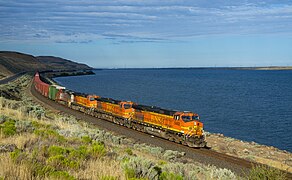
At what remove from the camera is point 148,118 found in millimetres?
29625

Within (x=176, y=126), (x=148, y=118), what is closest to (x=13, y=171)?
(x=176, y=126)

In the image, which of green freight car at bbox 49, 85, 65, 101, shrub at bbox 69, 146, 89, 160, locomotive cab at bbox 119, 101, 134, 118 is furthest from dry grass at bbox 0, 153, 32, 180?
green freight car at bbox 49, 85, 65, 101

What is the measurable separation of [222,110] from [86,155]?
5620 centimetres

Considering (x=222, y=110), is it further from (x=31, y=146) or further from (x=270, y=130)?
(x=31, y=146)

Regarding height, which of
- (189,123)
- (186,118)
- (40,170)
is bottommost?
(189,123)

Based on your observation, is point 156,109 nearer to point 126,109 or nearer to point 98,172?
point 126,109

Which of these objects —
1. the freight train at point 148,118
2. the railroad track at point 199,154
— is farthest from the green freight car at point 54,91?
the railroad track at point 199,154

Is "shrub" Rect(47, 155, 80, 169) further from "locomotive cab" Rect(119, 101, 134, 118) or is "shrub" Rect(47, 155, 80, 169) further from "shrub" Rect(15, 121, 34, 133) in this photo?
"locomotive cab" Rect(119, 101, 134, 118)

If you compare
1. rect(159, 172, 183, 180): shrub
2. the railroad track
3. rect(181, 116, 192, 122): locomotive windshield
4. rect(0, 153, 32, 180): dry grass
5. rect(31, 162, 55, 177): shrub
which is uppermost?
rect(0, 153, 32, 180): dry grass

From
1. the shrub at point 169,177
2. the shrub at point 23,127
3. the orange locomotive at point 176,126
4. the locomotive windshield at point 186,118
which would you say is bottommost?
the orange locomotive at point 176,126

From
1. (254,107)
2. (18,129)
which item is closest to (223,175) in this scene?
(18,129)

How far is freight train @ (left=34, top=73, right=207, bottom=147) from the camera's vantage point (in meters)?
24.9

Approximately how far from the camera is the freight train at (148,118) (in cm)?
2494

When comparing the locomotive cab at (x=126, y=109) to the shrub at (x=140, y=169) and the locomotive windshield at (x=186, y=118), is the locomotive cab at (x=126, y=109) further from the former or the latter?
the shrub at (x=140, y=169)
